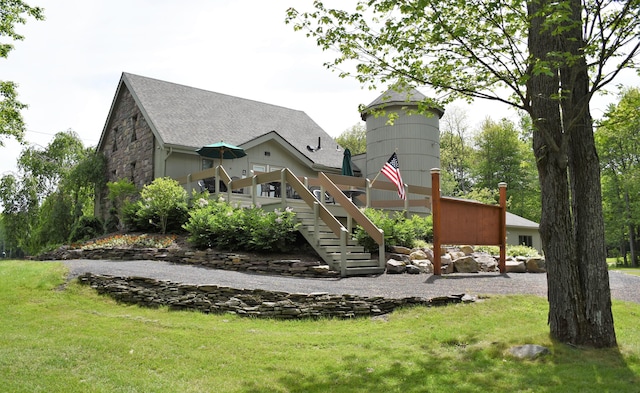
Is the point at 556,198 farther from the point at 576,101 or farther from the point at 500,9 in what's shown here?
the point at 500,9

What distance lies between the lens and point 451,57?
7109mm

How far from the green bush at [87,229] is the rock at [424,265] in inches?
547

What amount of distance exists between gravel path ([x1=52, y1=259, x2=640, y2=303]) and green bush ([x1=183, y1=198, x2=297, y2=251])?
1.42 metres

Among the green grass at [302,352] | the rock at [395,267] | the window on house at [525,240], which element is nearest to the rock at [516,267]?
the rock at [395,267]

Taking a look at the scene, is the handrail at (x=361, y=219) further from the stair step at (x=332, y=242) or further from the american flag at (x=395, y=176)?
the american flag at (x=395, y=176)

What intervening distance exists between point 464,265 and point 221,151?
9639mm

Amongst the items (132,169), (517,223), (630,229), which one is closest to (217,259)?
(132,169)

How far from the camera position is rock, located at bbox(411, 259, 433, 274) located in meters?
11.5

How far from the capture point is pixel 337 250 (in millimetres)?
11711

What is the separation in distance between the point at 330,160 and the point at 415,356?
61.2 feet

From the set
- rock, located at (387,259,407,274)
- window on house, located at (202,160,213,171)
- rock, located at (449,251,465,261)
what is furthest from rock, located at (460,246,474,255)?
window on house, located at (202,160,213,171)

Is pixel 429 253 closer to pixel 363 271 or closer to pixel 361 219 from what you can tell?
pixel 361 219

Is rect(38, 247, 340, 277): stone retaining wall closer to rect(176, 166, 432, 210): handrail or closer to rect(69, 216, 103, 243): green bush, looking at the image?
rect(176, 166, 432, 210): handrail

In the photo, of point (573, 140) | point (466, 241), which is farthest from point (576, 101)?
point (466, 241)
